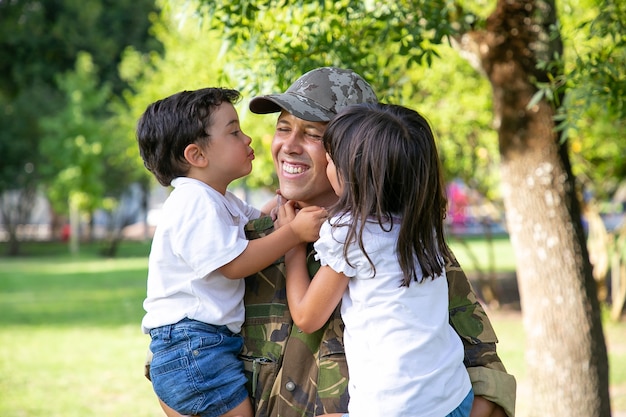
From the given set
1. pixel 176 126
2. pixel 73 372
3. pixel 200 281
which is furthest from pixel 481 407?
pixel 73 372

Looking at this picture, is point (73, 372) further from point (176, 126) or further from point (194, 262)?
point (194, 262)

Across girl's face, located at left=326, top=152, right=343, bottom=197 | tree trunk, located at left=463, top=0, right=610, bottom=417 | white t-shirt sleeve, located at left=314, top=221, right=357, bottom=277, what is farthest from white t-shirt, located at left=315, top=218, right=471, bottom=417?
tree trunk, located at left=463, top=0, right=610, bottom=417

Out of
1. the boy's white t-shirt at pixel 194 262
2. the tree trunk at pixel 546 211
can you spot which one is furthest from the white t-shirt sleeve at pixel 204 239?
the tree trunk at pixel 546 211

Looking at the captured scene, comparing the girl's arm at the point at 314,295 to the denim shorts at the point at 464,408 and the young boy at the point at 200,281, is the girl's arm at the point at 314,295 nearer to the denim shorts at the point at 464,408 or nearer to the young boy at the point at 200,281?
the young boy at the point at 200,281

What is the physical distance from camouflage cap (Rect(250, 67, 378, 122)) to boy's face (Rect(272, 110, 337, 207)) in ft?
0.17

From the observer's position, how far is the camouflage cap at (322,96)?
2908 mm

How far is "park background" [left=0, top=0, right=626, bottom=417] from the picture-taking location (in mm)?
4727

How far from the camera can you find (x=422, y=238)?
252 cm

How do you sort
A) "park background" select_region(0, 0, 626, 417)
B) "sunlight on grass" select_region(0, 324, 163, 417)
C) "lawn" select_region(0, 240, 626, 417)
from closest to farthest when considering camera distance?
"park background" select_region(0, 0, 626, 417) → "sunlight on grass" select_region(0, 324, 163, 417) → "lawn" select_region(0, 240, 626, 417)

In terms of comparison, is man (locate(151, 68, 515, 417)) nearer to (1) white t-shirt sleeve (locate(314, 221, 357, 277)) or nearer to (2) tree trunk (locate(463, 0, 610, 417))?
(1) white t-shirt sleeve (locate(314, 221, 357, 277))

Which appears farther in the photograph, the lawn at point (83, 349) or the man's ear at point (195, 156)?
the lawn at point (83, 349)

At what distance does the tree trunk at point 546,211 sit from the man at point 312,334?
3133 millimetres

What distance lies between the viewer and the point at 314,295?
8.30 feet

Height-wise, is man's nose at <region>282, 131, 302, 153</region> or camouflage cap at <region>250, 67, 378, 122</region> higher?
camouflage cap at <region>250, 67, 378, 122</region>
